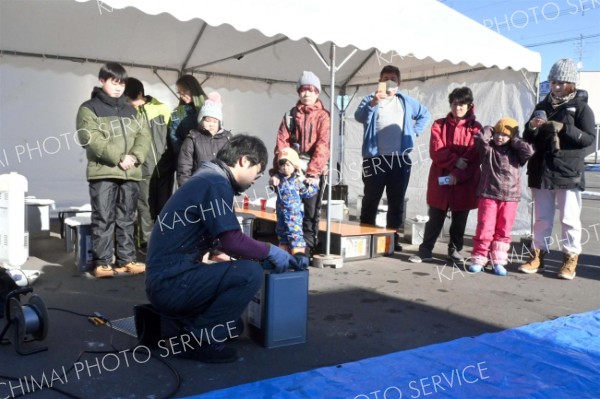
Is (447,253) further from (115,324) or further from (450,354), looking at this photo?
(115,324)

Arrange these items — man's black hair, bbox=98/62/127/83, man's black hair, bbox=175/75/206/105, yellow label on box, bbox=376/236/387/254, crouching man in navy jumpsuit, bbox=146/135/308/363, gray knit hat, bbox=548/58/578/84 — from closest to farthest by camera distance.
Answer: crouching man in navy jumpsuit, bbox=146/135/308/363, man's black hair, bbox=98/62/127/83, gray knit hat, bbox=548/58/578/84, man's black hair, bbox=175/75/206/105, yellow label on box, bbox=376/236/387/254

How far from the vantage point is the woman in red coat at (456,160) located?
190 inches

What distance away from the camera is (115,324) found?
306 centimetres

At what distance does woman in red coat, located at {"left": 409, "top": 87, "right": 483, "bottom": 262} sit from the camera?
15.8ft

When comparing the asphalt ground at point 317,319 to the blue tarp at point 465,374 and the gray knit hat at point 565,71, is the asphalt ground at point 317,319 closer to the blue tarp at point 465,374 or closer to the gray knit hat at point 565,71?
the blue tarp at point 465,374

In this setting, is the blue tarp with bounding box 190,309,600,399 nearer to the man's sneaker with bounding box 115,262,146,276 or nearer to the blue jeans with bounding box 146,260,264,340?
the blue jeans with bounding box 146,260,264,340

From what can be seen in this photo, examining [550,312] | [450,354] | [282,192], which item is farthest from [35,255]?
[550,312]

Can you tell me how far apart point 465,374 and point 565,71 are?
2869 millimetres

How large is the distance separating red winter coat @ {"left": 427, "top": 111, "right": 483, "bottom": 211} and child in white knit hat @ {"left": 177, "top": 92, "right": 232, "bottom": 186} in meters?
1.93

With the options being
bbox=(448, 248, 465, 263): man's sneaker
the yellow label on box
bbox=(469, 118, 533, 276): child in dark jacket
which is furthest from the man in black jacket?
the yellow label on box

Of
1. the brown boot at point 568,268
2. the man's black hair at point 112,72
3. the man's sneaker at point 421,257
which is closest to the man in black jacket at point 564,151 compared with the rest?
the brown boot at point 568,268

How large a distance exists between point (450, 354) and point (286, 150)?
2.36 meters

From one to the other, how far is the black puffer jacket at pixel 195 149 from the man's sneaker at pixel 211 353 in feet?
7.29

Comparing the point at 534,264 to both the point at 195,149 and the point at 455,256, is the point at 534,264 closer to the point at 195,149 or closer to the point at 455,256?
the point at 455,256
